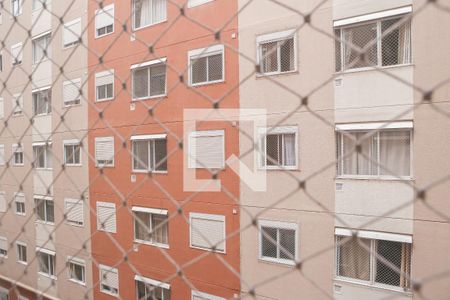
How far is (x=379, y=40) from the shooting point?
165cm

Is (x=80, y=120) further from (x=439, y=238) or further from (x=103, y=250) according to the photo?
(x=439, y=238)

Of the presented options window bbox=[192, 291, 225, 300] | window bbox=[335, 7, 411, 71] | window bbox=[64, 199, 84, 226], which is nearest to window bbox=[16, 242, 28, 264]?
window bbox=[64, 199, 84, 226]

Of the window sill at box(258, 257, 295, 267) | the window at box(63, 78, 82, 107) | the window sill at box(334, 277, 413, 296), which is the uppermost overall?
the window at box(63, 78, 82, 107)

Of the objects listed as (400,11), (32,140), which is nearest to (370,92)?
(400,11)

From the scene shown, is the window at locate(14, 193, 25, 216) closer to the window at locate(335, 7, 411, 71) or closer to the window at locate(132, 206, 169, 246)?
the window at locate(132, 206, 169, 246)

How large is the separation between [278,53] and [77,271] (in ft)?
7.62

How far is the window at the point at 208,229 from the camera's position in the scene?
2.19 meters

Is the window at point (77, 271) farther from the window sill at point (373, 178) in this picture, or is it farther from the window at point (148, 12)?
the window sill at point (373, 178)

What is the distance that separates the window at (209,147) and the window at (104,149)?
711 millimetres

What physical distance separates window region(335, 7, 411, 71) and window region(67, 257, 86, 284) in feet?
7.89

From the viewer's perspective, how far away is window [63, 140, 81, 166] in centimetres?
295

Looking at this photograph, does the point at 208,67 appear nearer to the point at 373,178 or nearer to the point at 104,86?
the point at 104,86

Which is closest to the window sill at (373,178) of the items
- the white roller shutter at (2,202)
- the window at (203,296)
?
the window at (203,296)

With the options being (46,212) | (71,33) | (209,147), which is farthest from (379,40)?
(46,212)
